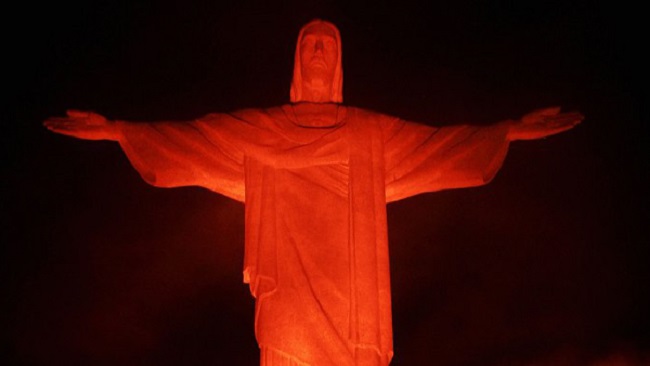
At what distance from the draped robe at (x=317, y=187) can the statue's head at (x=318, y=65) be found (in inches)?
9.5

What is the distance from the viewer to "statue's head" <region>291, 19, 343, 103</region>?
8.88 meters

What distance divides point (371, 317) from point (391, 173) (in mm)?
1168

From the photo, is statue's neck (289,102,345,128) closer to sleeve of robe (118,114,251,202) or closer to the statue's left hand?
sleeve of robe (118,114,251,202)

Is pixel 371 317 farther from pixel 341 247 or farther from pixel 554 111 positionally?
pixel 554 111

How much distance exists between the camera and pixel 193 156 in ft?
27.9

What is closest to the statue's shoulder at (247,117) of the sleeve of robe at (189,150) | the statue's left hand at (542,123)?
the sleeve of robe at (189,150)

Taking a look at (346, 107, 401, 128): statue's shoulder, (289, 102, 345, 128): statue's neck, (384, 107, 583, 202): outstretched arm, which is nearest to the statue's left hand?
(384, 107, 583, 202): outstretched arm

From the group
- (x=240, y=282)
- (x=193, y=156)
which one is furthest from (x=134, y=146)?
(x=240, y=282)

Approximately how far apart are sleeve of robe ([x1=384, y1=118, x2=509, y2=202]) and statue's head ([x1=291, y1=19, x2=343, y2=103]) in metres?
0.56

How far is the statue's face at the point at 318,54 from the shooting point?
8.88 metres

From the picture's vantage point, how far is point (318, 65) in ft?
29.1

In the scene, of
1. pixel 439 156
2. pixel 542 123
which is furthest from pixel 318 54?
pixel 542 123

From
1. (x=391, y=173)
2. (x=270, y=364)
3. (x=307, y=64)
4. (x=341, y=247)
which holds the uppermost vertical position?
(x=307, y=64)

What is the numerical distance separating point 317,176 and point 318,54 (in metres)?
0.93
